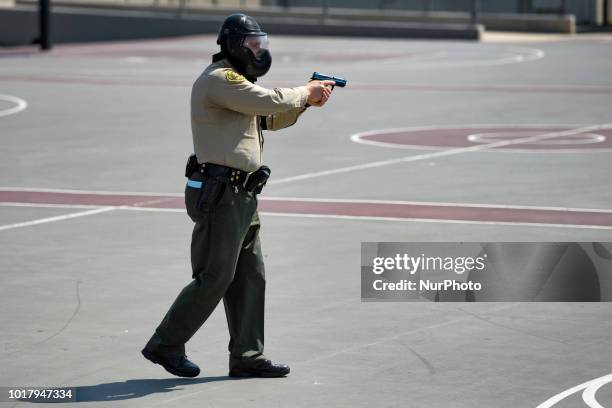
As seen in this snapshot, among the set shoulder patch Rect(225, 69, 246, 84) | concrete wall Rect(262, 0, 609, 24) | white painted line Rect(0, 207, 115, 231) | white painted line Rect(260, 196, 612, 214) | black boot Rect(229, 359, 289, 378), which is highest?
shoulder patch Rect(225, 69, 246, 84)

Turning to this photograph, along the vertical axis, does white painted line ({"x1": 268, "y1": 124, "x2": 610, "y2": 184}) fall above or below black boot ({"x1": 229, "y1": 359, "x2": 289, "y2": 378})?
below

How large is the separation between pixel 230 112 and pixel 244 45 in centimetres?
39

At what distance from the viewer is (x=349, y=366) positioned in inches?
346

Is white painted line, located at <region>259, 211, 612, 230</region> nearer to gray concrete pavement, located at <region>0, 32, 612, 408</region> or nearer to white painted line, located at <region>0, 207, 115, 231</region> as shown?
gray concrete pavement, located at <region>0, 32, 612, 408</region>

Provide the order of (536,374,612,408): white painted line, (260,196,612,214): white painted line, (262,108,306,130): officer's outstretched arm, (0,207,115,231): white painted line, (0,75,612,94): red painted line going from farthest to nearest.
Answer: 1. (0,75,612,94): red painted line
2. (260,196,612,214): white painted line
3. (0,207,115,231): white painted line
4. (262,108,306,130): officer's outstretched arm
5. (536,374,612,408): white painted line

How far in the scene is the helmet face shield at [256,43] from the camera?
8.56 meters

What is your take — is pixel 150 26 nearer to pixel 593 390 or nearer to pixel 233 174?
pixel 233 174

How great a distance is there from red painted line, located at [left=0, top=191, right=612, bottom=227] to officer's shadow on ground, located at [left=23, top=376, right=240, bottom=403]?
6.08m

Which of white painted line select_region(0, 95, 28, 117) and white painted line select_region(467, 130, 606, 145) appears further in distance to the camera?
white painted line select_region(0, 95, 28, 117)

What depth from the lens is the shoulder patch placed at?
843 cm

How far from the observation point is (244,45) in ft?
28.1

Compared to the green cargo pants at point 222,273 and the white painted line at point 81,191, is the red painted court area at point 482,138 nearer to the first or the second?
the white painted line at point 81,191

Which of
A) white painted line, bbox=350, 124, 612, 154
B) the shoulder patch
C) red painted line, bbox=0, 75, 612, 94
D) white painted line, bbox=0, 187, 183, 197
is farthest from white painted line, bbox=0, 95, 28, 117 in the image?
the shoulder patch

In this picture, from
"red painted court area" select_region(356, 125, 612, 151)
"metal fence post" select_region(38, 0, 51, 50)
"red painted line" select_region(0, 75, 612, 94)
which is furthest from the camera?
"metal fence post" select_region(38, 0, 51, 50)
